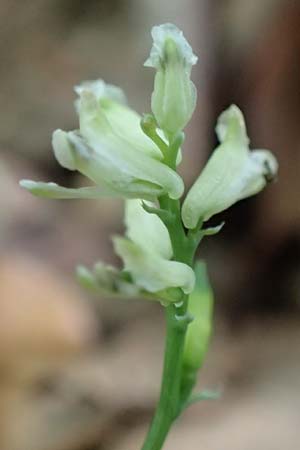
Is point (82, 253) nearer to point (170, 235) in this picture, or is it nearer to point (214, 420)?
point (214, 420)

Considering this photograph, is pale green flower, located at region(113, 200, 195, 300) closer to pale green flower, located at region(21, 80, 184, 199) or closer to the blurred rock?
pale green flower, located at region(21, 80, 184, 199)

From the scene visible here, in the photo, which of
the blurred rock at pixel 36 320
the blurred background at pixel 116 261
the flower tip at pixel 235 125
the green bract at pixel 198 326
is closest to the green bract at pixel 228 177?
the flower tip at pixel 235 125

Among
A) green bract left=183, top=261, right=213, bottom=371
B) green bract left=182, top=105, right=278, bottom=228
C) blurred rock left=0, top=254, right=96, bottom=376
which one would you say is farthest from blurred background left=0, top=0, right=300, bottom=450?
green bract left=182, top=105, right=278, bottom=228

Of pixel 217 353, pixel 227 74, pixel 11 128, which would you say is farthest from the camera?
pixel 11 128

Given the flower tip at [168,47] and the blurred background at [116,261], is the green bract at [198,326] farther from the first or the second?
the blurred background at [116,261]

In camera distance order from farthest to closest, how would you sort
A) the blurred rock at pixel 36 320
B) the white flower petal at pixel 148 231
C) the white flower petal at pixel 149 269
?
the blurred rock at pixel 36 320, the white flower petal at pixel 148 231, the white flower petal at pixel 149 269

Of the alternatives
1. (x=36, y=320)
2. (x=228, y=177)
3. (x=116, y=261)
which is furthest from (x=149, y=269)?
(x=116, y=261)

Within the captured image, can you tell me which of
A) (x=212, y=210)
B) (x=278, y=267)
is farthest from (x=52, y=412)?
(x=212, y=210)
